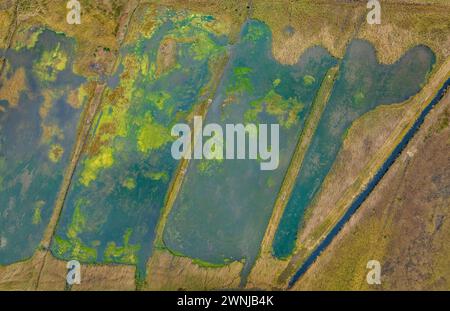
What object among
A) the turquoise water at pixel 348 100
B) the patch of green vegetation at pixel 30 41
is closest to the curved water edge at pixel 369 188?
the turquoise water at pixel 348 100

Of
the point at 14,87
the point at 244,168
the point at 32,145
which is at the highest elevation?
the point at 14,87

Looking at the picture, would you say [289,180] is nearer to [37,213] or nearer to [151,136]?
[151,136]

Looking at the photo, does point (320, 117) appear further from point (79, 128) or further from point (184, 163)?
point (79, 128)

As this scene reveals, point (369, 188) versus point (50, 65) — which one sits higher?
point (50, 65)

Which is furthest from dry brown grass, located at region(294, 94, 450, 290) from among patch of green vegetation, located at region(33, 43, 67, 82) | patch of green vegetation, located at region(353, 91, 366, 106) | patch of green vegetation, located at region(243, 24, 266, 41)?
patch of green vegetation, located at region(33, 43, 67, 82)

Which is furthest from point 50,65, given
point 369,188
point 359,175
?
point 369,188

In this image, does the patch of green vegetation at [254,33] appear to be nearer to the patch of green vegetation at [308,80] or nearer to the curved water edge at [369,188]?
the patch of green vegetation at [308,80]
